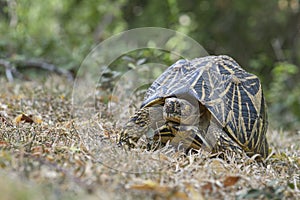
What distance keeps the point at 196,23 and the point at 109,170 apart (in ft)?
31.9

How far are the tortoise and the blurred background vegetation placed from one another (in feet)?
18.2

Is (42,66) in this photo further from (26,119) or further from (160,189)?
(160,189)

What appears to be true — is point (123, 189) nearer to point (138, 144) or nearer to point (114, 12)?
point (138, 144)

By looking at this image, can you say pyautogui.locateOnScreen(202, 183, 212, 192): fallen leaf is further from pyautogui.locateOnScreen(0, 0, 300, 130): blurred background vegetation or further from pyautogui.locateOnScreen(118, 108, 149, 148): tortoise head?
pyautogui.locateOnScreen(0, 0, 300, 130): blurred background vegetation

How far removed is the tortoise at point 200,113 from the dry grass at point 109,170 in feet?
0.50

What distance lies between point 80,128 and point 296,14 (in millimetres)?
8677

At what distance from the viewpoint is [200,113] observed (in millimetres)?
3590

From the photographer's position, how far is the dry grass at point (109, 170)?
2.31m

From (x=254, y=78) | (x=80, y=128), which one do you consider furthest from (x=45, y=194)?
(x=254, y=78)

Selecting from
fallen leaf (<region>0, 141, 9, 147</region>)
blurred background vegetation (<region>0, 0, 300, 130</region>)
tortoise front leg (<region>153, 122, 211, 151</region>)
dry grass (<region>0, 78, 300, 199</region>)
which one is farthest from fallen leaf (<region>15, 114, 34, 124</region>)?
blurred background vegetation (<region>0, 0, 300, 130</region>)

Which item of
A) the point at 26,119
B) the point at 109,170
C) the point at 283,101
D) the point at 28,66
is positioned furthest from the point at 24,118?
the point at 283,101

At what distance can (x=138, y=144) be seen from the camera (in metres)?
3.44

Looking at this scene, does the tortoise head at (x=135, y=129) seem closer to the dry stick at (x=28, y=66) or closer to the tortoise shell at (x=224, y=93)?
the tortoise shell at (x=224, y=93)

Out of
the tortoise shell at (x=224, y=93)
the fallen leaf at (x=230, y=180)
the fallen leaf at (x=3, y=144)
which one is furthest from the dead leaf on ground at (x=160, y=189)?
the tortoise shell at (x=224, y=93)
